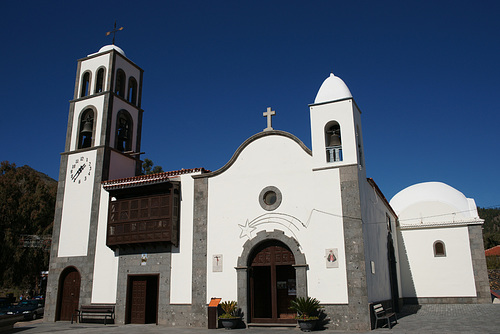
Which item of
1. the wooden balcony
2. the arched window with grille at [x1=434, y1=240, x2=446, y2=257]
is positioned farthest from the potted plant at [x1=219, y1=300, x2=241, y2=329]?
the arched window with grille at [x1=434, y1=240, x2=446, y2=257]

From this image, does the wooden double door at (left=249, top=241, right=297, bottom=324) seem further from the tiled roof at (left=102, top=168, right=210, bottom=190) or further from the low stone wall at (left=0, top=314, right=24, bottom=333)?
the low stone wall at (left=0, top=314, right=24, bottom=333)

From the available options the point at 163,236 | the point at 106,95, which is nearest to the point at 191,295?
the point at 163,236

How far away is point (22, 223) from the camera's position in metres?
34.1

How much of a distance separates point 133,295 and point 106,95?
33.1 feet

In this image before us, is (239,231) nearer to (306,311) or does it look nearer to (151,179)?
(306,311)

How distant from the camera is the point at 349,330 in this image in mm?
13039

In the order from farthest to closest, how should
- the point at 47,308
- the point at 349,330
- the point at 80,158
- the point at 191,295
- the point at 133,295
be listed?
1. the point at 80,158
2. the point at 47,308
3. the point at 133,295
4. the point at 191,295
5. the point at 349,330

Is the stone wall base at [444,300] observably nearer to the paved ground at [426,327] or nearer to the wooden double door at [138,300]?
the paved ground at [426,327]

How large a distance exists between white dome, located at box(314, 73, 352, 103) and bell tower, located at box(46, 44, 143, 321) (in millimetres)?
10465

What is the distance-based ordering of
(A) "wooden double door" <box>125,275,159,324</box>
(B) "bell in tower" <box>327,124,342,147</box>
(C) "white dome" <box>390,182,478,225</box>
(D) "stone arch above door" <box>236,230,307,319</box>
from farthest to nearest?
(C) "white dome" <box>390,182,478,225</box>, (A) "wooden double door" <box>125,275,159,324</box>, (B) "bell in tower" <box>327,124,342,147</box>, (D) "stone arch above door" <box>236,230,307,319</box>

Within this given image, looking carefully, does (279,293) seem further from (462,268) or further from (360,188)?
(462,268)

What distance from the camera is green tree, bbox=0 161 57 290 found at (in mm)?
31656

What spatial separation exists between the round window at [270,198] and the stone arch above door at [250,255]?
98 centimetres

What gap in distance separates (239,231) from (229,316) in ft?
10.2
